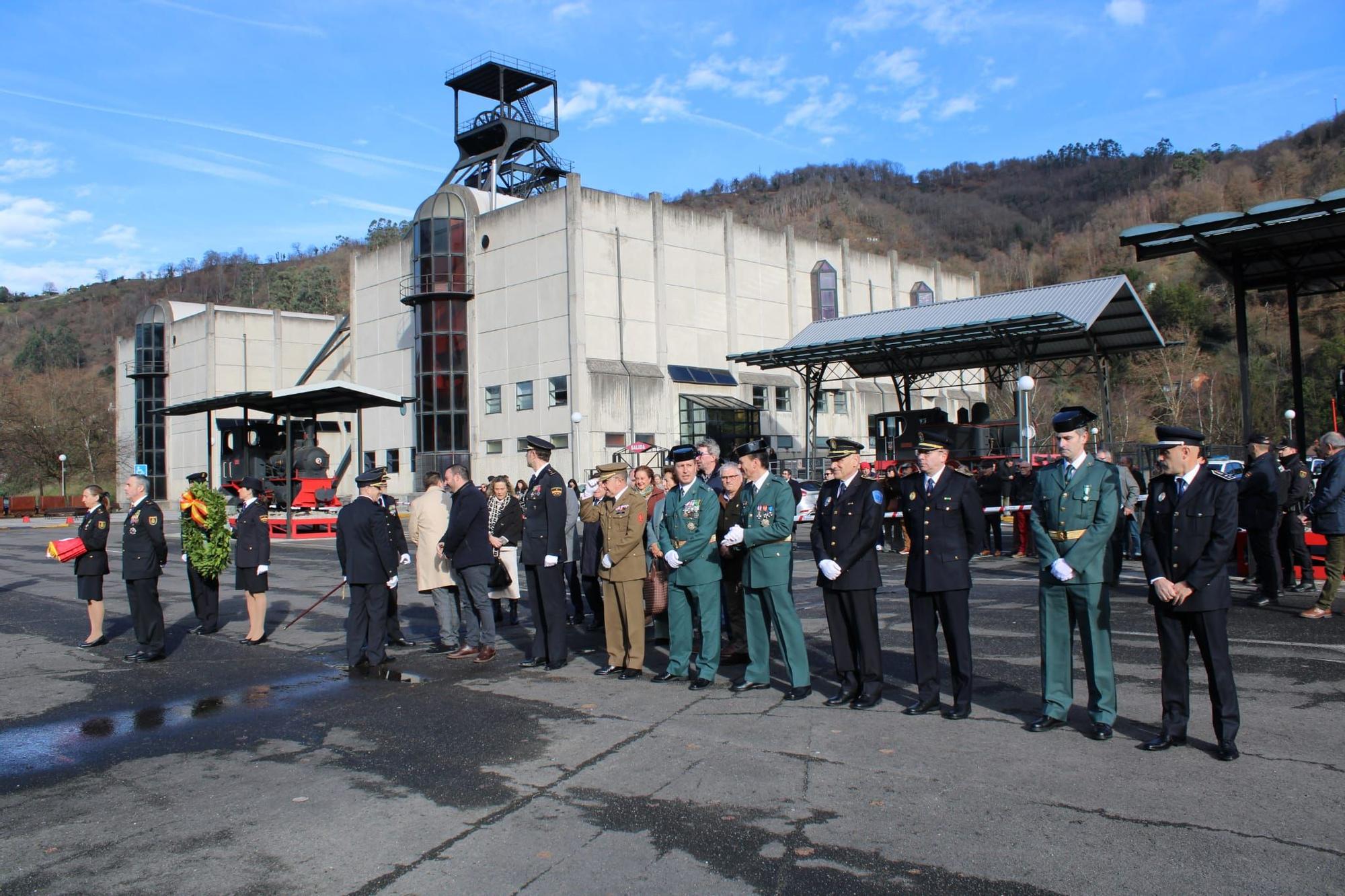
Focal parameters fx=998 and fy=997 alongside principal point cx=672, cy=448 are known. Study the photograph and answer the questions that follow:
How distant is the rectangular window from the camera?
130 ft

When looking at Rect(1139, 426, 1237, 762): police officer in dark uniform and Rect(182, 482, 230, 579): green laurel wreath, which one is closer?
Rect(1139, 426, 1237, 762): police officer in dark uniform

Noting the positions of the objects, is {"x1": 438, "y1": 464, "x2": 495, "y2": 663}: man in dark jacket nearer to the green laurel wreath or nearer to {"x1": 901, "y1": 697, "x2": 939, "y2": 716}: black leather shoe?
the green laurel wreath

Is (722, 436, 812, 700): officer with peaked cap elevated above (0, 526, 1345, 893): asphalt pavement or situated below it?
above

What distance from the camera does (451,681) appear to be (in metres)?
8.82

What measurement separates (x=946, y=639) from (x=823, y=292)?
4340cm

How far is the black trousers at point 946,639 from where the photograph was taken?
6.94 m

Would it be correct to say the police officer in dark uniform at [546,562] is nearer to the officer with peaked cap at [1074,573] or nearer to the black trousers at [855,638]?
the black trousers at [855,638]

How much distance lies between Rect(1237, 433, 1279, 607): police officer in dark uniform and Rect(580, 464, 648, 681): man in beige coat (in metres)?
7.16

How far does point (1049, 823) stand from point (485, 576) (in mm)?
6147

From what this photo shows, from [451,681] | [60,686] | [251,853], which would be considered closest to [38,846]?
[251,853]

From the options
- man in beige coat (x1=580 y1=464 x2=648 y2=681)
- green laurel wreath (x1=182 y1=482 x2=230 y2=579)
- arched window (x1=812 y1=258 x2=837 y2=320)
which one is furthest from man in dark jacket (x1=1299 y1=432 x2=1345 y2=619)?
arched window (x1=812 y1=258 x2=837 y2=320)

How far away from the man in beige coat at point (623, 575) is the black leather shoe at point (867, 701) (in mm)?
2071

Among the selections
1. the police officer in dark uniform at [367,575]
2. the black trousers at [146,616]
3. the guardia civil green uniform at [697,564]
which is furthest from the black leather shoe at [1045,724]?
the black trousers at [146,616]

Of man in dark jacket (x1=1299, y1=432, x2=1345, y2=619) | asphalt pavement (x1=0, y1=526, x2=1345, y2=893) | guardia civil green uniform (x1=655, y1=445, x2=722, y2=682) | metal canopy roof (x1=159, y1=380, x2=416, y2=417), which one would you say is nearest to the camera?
asphalt pavement (x1=0, y1=526, x2=1345, y2=893)
